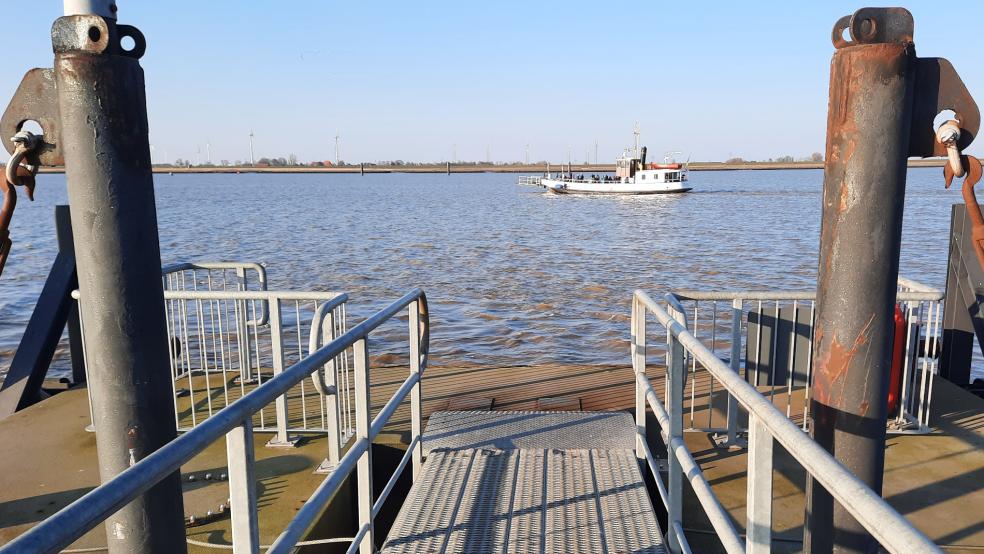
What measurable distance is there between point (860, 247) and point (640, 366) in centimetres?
240

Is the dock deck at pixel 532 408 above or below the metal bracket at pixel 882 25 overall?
below

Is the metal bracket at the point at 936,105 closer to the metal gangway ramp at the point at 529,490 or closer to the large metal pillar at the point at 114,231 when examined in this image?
the metal gangway ramp at the point at 529,490

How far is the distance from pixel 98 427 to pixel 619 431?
3.77 m

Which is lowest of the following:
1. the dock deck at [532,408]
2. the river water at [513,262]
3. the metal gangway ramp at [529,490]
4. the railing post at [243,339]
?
the river water at [513,262]

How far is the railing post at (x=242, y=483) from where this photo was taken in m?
2.05

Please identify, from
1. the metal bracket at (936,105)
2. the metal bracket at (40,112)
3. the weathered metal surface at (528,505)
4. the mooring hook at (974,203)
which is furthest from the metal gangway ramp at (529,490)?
the metal bracket at (40,112)

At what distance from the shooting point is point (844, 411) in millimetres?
2605

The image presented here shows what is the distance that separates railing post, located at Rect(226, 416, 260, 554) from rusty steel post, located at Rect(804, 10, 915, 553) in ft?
6.46

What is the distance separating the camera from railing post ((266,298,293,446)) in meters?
5.60

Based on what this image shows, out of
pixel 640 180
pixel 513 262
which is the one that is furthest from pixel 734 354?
pixel 640 180

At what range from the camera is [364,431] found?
3480 mm

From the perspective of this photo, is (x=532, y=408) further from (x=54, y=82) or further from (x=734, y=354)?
(x=54, y=82)

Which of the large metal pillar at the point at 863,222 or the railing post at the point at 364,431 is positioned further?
the railing post at the point at 364,431

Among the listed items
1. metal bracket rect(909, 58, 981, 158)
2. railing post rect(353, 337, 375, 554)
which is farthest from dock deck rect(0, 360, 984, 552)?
metal bracket rect(909, 58, 981, 158)
